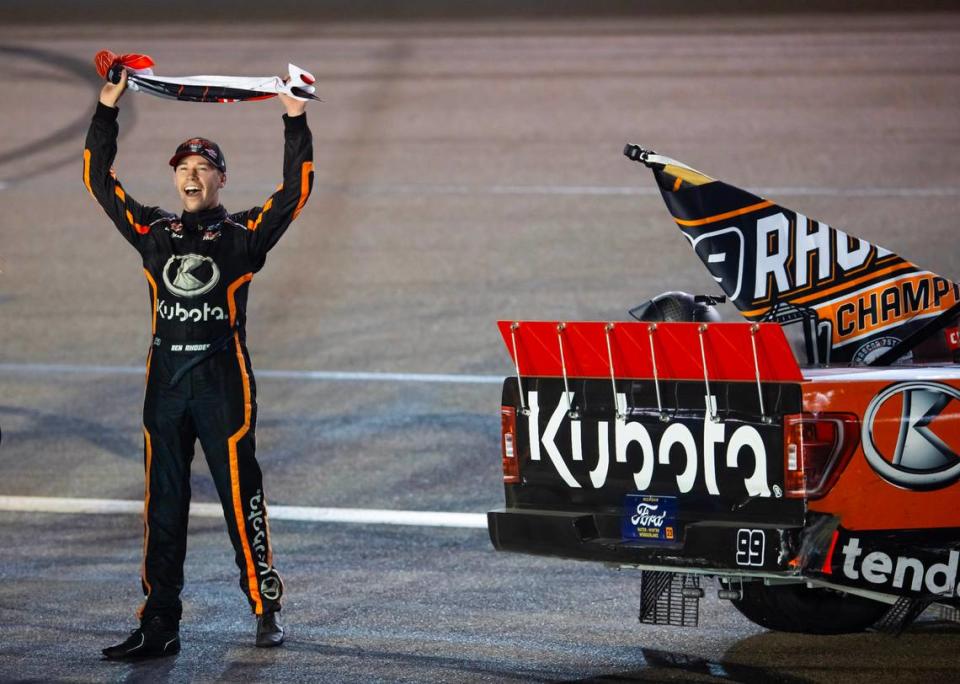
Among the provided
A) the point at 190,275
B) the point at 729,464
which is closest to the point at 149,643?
the point at 190,275

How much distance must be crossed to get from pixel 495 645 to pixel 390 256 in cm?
827

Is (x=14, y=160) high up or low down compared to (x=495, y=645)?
up

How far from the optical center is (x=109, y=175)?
20.0ft

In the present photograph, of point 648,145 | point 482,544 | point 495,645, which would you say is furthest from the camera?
point 648,145

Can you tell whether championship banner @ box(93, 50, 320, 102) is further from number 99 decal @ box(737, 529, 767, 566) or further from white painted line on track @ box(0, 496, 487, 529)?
white painted line on track @ box(0, 496, 487, 529)

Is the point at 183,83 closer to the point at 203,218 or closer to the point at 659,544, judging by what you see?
the point at 203,218

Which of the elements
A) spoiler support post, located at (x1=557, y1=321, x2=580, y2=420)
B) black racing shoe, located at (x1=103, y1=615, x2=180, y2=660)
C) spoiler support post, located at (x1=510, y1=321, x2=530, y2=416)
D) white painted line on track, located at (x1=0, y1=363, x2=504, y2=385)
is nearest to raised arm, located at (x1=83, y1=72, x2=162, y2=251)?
black racing shoe, located at (x1=103, y1=615, x2=180, y2=660)

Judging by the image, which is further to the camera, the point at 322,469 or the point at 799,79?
the point at 799,79

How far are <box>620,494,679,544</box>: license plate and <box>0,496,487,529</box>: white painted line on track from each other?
93.7 inches

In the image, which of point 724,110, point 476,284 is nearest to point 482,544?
point 476,284

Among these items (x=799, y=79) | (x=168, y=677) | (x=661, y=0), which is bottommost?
(x=168, y=677)

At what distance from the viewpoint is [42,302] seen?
506 inches

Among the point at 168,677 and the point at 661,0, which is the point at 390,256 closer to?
the point at 168,677

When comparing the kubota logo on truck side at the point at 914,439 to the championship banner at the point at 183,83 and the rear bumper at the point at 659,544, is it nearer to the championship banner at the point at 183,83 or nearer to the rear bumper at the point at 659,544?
the rear bumper at the point at 659,544
